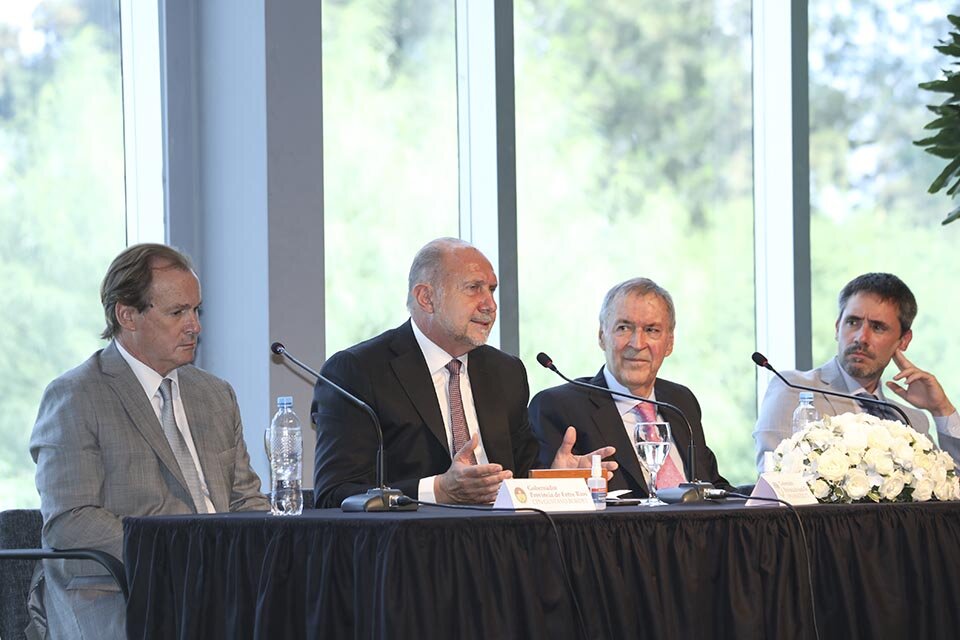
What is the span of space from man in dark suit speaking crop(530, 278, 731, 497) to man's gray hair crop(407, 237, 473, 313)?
2.00 ft

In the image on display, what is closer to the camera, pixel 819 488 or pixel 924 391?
pixel 819 488

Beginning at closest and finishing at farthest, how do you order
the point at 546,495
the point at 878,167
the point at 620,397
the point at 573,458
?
1. the point at 546,495
2. the point at 573,458
3. the point at 620,397
4. the point at 878,167

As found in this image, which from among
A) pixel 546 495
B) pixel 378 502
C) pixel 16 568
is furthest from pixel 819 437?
pixel 16 568

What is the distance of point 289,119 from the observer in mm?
4309

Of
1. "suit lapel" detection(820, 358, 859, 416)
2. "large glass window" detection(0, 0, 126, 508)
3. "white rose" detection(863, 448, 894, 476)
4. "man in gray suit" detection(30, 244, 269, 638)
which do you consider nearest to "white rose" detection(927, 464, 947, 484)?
"white rose" detection(863, 448, 894, 476)

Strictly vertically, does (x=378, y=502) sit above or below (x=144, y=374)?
below

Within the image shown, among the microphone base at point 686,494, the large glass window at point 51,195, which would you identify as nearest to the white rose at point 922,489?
the microphone base at point 686,494

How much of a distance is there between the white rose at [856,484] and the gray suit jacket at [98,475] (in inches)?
65.1

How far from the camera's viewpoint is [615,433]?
4121 mm

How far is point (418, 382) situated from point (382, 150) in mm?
1556

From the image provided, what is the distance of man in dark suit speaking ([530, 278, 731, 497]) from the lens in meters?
4.13

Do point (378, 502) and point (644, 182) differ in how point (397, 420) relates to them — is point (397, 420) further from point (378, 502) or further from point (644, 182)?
point (644, 182)

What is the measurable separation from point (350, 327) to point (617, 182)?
1.50 meters

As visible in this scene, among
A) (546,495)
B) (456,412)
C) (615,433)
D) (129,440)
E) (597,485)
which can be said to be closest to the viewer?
(546,495)
